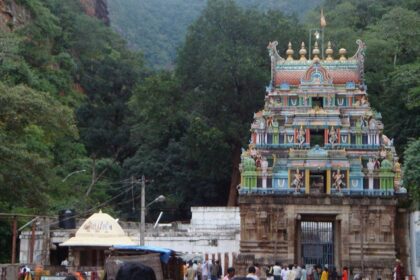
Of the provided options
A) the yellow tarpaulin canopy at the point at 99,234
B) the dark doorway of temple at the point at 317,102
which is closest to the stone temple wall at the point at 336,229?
the dark doorway of temple at the point at 317,102

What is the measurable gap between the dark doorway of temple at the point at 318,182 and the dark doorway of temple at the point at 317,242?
1414mm

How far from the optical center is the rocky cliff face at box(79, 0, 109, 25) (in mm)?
73238

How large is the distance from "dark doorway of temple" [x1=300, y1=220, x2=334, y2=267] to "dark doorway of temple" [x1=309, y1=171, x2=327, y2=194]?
141 centimetres

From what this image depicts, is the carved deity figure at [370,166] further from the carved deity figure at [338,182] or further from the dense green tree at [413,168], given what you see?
the dense green tree at [413,168]

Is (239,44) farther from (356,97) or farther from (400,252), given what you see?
(400,252)

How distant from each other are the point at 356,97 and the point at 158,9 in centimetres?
6621

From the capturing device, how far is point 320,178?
1344 inches

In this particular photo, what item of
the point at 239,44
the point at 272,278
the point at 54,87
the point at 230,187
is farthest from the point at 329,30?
the point at 272,278

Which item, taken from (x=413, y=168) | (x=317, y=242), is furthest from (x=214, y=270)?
(x=413, y=168)

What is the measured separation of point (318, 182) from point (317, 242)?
2.66 metres

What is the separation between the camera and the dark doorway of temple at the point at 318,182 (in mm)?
32938

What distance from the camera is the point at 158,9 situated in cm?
9819

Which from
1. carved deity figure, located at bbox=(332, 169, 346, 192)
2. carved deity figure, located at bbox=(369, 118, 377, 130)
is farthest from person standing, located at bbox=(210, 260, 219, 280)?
carved deity figure, located at bbox=(369, 118, 377, 130)

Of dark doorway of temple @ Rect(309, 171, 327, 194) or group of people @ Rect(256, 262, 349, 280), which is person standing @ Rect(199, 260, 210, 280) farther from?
dark doorway of temple @ Rect(309, 171, 327, 194)
